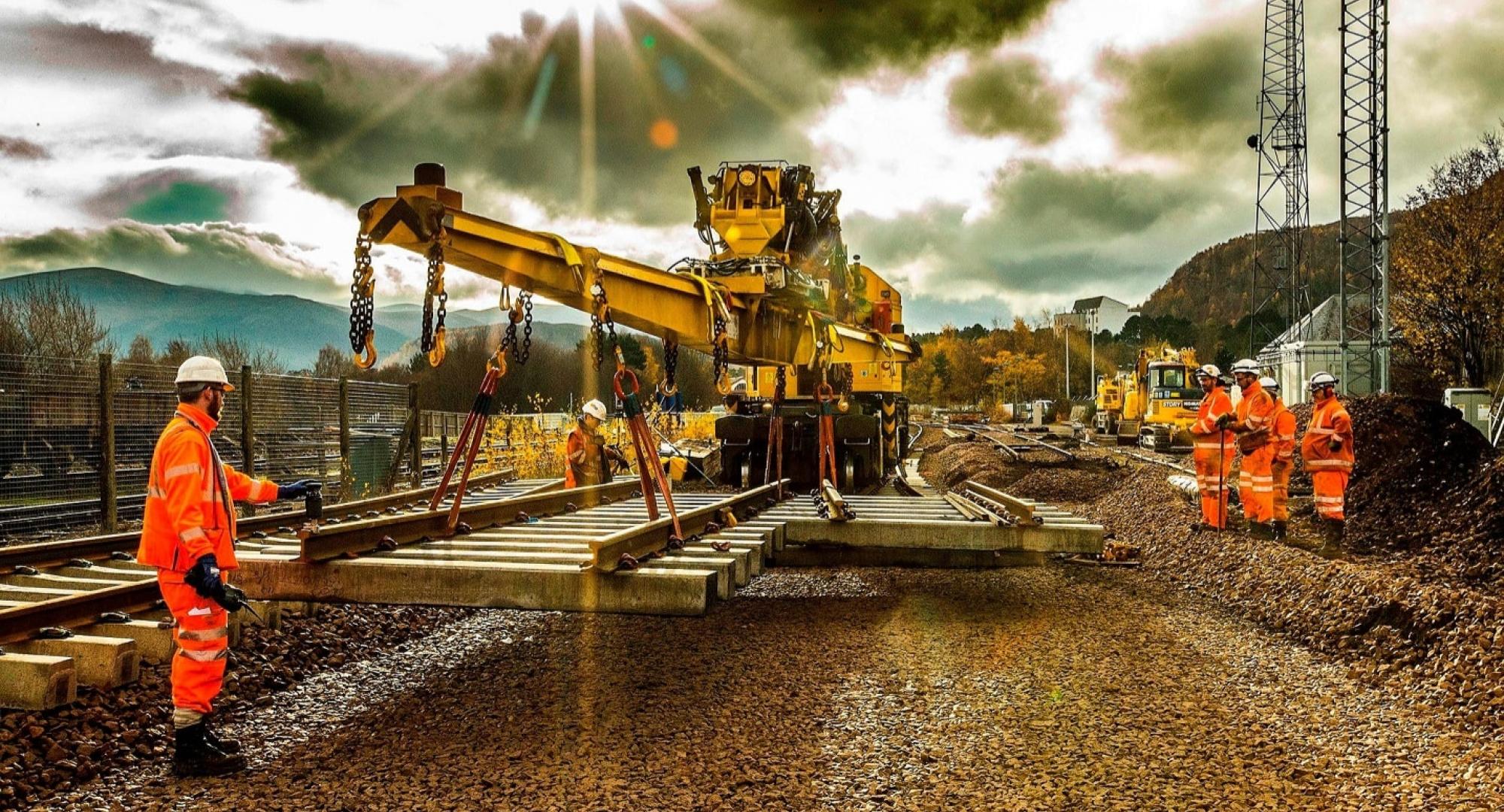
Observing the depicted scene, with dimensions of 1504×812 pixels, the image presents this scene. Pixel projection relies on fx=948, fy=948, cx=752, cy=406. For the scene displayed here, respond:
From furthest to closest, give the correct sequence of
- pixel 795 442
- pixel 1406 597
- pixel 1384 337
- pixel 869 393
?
pixel 1384 337
pixel 869 393
pixel 795 442
pixel 1406 597

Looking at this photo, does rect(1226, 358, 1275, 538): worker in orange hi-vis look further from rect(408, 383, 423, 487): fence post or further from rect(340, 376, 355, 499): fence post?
rect(408, 383, 423, 487): fence post

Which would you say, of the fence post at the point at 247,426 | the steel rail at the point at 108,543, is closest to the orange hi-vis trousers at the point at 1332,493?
the steel rail at the point at 108,543

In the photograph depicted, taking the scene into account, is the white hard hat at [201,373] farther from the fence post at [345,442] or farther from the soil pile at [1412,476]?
the soil pile at [1412,476]

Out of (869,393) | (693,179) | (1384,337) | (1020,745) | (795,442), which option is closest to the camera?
(1020,745)

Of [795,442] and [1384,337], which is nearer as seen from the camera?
[795,442]

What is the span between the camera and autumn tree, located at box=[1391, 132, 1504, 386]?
99.5 feet

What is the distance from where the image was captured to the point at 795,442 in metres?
15.0

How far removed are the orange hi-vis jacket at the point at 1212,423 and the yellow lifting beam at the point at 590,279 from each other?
462 cm

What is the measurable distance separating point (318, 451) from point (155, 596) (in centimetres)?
868

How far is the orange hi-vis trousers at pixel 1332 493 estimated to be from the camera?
9750 mm

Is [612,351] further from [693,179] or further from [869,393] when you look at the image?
[869,393]

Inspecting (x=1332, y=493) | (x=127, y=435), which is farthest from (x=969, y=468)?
(x=127, y=435)

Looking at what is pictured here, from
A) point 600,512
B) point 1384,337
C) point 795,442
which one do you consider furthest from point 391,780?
point 1384,337

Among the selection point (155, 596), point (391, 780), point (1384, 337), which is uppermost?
point (1384, 337)
